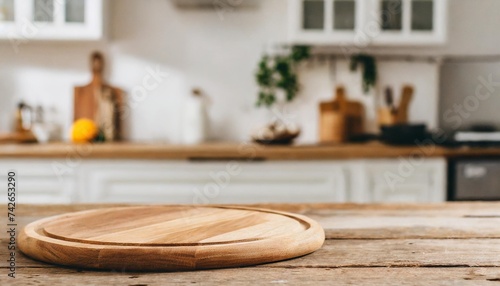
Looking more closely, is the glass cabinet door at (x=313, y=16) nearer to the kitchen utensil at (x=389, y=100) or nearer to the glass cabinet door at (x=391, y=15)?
the glass cabinet door at (x=391, y=15)

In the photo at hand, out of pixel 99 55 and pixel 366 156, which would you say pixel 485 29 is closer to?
pixel 366 156

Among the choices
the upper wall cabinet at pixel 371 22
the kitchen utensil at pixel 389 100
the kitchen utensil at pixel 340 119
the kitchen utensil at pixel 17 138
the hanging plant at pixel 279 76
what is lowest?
the kitchen utensil at pixel 17 138

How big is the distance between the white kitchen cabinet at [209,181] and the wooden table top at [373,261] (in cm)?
162

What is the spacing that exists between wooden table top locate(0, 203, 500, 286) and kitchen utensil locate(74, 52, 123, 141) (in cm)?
226

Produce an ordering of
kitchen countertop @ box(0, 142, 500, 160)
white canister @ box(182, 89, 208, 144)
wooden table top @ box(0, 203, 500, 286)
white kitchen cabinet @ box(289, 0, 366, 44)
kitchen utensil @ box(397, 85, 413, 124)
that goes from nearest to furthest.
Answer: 1. wooden table top @ box(0, 203, 500, 286)
2. kitchen countertop @ box(0, 142, 500, 160)
3. white kitchen cabinet @ box(289, 0, 366, 44)
4. white canister @ box(182, 89, 208, 144)
5. kitchen utensil @ box(397, 85, 413, 124)

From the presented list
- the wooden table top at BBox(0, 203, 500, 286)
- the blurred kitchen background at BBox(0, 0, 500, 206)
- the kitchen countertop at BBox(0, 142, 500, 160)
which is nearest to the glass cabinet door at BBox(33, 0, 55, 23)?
the blurred kitchen background at BBox(0, 0, 500, 206)

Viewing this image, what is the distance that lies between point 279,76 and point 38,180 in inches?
58.6

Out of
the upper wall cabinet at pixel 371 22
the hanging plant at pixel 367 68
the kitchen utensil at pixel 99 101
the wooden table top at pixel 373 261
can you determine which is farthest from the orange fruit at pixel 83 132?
the wooden table top at pixel 373 261

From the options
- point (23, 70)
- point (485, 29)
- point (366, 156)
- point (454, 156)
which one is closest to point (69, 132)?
point (23, 70)

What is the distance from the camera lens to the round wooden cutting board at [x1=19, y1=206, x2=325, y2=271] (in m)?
0.78

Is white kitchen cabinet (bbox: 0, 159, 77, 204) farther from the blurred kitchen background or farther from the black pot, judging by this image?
the black pot

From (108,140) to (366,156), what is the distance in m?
1.51

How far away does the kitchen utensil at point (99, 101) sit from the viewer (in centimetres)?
343

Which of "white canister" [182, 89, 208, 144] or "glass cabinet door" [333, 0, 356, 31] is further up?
"glass cabinet door" [333, 0, 356, 31]
